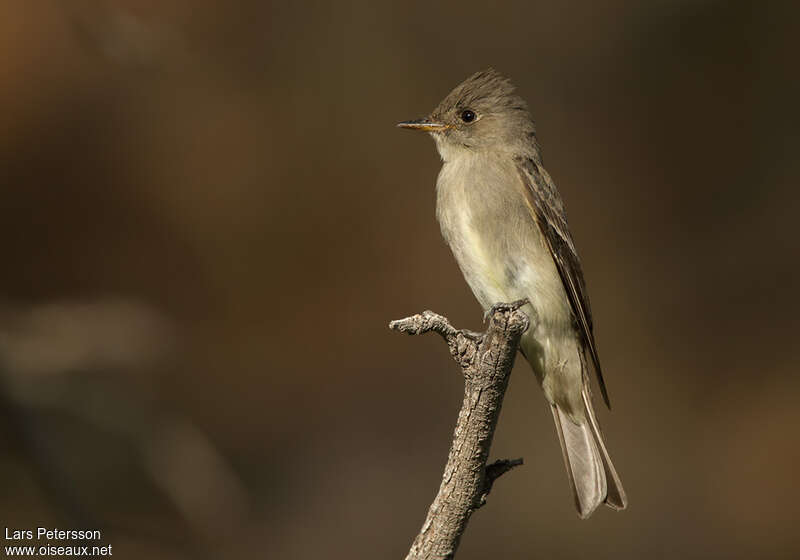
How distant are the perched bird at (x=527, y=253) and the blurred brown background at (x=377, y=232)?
6.13ft

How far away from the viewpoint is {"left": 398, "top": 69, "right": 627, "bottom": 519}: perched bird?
13.0ft

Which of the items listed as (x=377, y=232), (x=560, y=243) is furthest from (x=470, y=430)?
A: (x=377, y=232)

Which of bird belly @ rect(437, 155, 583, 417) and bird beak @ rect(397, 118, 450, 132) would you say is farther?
bird beak @ rect(397, 118, 450, 132)

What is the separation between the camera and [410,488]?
6.01 meters

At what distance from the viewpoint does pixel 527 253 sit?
400 centimetres

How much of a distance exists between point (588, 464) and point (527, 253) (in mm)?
943

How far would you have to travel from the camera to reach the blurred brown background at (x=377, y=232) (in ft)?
19.6

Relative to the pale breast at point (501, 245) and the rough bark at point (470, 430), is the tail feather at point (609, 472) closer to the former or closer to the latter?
the pale breast at point (501, 245)

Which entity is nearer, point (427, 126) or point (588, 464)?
point (588, 464)

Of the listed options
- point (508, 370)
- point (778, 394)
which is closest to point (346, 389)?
point (778, 394)

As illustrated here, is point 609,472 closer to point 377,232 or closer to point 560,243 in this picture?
point 560,243

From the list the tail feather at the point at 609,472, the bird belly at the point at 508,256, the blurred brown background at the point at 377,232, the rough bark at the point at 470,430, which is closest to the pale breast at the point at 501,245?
the bird belly at the point at 508,256

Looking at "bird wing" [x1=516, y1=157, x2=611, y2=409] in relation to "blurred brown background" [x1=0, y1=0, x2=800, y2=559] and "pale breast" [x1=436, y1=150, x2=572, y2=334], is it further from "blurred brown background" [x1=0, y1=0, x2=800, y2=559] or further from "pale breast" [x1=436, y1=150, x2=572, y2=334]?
"blurred brown background" [x1=0, y1=0, x2=800, y2=559]

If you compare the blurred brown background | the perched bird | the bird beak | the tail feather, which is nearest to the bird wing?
the perched bird
